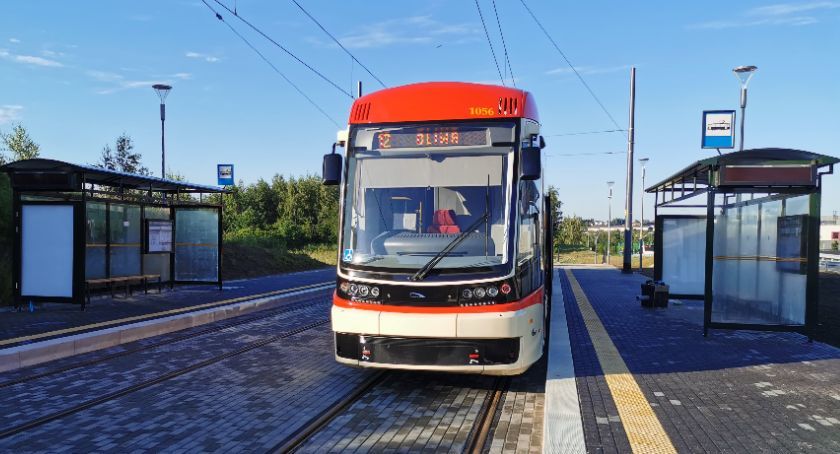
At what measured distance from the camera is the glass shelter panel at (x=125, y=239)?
579 inches

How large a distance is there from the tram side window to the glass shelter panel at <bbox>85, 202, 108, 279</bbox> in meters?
11.2

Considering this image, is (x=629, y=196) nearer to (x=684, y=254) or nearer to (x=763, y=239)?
(x=684, y=254)

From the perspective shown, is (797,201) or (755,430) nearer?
(755,430)

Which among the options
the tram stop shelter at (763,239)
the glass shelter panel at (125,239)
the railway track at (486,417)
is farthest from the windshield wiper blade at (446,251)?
the glass shelter panel at (125,239)

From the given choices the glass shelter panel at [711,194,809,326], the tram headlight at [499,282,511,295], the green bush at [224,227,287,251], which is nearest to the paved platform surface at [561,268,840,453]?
the glass shelter panel at [711,194,809,326]

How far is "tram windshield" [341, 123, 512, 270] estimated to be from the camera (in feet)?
20.1

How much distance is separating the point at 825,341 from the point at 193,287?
51.4ft

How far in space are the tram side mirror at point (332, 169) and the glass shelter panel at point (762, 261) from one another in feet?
23.1

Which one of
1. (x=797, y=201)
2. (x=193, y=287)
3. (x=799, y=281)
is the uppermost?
(x=797, y=201)

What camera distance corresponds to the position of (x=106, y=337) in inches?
355

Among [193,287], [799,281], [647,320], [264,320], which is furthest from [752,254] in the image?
[193,287]

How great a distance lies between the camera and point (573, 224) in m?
70.2

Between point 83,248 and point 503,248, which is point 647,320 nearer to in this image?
point 503,248

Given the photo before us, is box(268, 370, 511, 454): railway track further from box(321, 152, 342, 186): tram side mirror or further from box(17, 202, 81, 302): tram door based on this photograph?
box(17, 202, 81, 302): tram door
